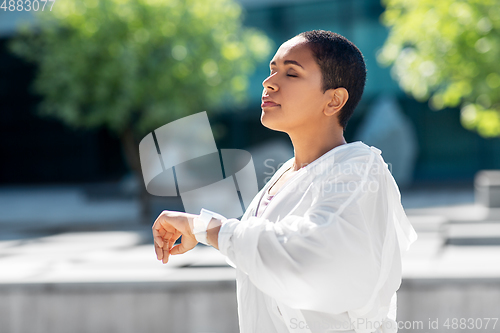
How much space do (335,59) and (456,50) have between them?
24.2 feet

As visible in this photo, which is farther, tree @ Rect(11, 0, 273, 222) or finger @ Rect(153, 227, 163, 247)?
tree @ Rect(11, 0, 273, 222)

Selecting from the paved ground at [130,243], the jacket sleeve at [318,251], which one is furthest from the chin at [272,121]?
the paved ground at [130,243]

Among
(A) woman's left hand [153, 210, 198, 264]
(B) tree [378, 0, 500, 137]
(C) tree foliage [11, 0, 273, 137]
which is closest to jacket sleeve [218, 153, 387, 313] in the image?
(A) woman's left hand [153, 210, 198, 264]

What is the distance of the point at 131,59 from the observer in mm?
10562

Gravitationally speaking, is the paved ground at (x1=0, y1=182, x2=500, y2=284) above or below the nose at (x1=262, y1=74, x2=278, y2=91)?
below

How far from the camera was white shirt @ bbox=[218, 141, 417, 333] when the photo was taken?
1325mm

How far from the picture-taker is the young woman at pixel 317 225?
4.37 feet

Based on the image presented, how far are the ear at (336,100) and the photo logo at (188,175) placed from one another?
1.25ft

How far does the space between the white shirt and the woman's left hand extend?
0.42 feet

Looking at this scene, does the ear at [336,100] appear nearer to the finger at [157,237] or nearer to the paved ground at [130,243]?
the finger at [157,237]

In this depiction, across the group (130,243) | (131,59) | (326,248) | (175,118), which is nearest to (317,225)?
(326,248)

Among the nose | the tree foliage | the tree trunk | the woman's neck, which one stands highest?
the tree foliage

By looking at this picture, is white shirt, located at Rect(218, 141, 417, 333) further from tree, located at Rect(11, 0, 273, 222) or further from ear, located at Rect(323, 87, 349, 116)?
tree, located at Rect(11, 0, 273, 222)

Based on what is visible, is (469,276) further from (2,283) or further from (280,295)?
(2,283)
